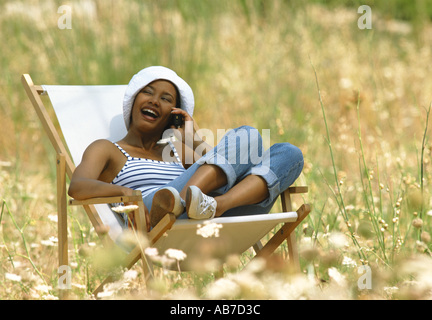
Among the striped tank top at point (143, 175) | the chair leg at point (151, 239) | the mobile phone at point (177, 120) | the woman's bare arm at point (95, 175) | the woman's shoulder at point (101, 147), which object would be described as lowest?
the chair leg at point (151, 239)

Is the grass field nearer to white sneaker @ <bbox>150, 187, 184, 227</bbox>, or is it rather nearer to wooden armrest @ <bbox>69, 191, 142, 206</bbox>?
wooden armrest @ <bbox>69, 191, 142, 206</bbox>

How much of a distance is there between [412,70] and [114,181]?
13.9 feet

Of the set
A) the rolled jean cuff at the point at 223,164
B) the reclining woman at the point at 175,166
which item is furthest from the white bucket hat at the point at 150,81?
the rolled jean cuff at the point at 223,164

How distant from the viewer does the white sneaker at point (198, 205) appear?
2111mm

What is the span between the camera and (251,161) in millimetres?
2475

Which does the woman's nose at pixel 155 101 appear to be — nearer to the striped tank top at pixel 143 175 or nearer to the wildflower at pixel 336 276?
the striped tank top at pixel 143 175

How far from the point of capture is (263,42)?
5.72 meters

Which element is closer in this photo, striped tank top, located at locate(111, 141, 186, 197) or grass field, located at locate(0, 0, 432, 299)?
striped tank top, located at locate(111, 141, 186, 197)

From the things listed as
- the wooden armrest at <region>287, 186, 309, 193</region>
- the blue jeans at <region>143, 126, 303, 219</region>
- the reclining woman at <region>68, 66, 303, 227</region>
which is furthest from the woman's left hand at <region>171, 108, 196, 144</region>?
the wooden armrest at <region>287, 186, 309, 193</region>

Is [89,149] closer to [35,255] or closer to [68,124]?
[68,124]

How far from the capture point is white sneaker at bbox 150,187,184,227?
6.95 ft

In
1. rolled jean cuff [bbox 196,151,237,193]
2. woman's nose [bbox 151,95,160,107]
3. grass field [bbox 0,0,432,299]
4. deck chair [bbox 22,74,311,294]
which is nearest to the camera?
deck chair [bbox 22,74,311,294]

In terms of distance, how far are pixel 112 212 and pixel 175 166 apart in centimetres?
42

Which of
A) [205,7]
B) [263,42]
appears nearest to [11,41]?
[205,7]
